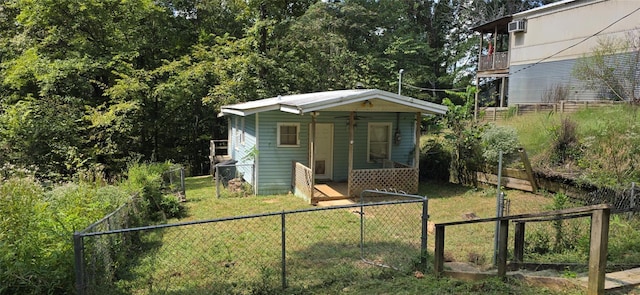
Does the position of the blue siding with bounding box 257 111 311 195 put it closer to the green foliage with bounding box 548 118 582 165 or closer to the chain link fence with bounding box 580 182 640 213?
the green foliage with bounding box 548 118 582 165

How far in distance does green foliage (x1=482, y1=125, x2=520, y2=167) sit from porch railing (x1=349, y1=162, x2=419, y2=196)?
2193 millimetres

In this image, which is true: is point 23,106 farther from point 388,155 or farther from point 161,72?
point 388,155

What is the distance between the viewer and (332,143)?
13.3 meters

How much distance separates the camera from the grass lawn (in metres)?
4.40

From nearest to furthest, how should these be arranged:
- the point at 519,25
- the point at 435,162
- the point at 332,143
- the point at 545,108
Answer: the point at 332,143, the point at 435,162, the point at 545,108, the point at 519,25

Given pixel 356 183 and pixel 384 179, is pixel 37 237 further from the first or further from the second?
pixel 384 179

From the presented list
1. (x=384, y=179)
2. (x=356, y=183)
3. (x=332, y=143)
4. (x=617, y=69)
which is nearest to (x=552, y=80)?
(x=617, y=69)

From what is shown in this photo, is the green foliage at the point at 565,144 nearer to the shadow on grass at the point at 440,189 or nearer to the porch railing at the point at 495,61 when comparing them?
the shadow on grass at the point at 440,189

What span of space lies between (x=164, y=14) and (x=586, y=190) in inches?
811

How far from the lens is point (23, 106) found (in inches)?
647

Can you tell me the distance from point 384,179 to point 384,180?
3 cm

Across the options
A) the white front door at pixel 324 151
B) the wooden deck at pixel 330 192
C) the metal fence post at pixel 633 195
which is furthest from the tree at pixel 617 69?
the wooden deck at pixel 330 192

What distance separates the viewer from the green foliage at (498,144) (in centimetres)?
1161

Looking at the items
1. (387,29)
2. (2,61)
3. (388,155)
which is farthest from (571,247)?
(387,29)
